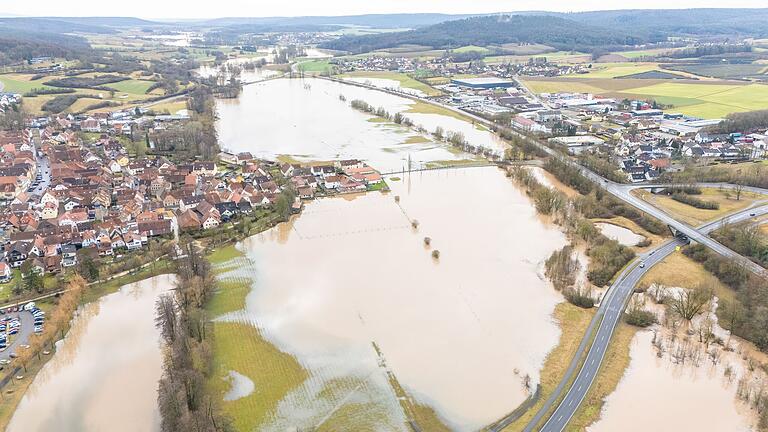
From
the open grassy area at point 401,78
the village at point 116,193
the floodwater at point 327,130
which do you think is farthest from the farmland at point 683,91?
the village at point 116,193

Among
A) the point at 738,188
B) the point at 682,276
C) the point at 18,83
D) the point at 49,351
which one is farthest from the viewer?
the point at 18,83

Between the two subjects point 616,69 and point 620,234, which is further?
point 616,69

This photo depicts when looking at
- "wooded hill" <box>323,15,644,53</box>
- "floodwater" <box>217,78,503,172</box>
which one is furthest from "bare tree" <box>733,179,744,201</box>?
"wooded hill" <box>323,15,644,53</box>

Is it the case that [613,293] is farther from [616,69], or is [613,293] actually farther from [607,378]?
[616,69]

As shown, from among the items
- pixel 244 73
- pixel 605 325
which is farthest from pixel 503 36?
pixel 605 325

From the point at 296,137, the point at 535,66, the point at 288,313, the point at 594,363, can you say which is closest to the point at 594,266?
the point at 594,363

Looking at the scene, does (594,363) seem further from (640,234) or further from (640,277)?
(640,234)

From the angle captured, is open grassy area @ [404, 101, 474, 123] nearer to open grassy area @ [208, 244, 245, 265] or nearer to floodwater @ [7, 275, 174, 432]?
open grassy area @ [208, 244, 245, 265]
